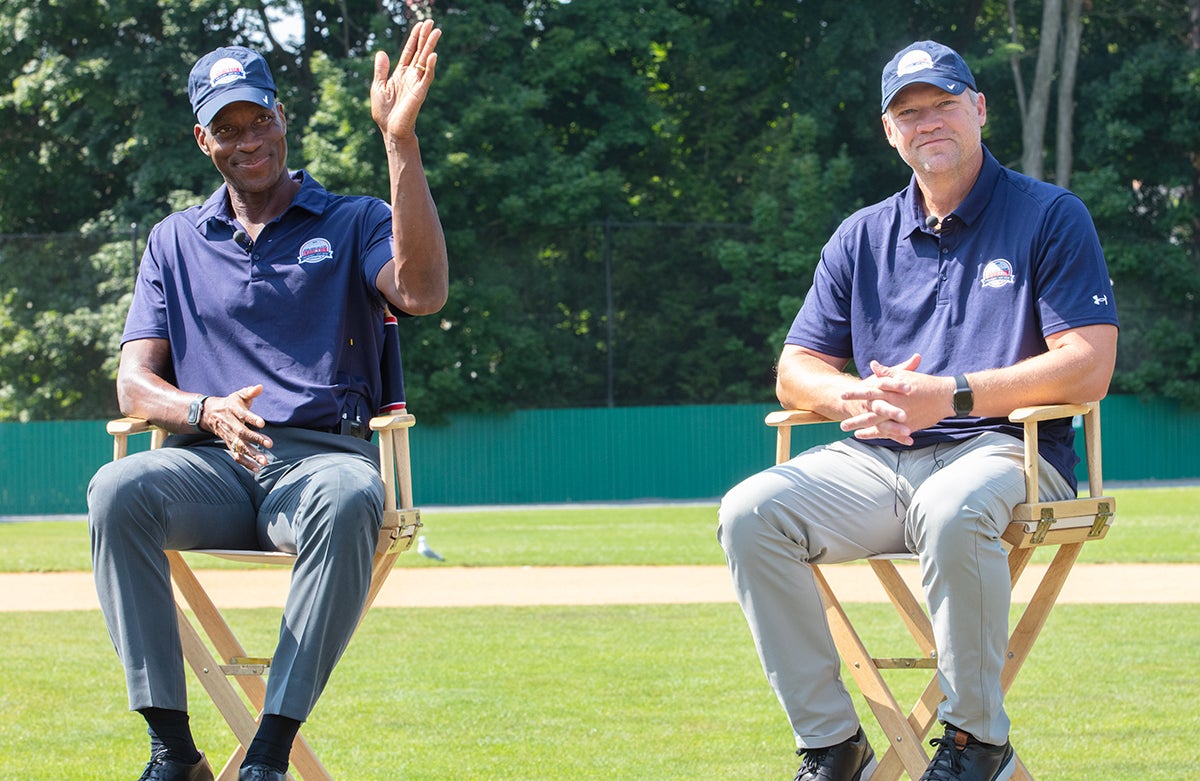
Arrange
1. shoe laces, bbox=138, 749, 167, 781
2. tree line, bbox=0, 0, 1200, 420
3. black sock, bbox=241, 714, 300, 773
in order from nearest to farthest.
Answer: black sock, bbox=241, 714, 300, 773 < shoe laces, bbox=138, 749, 167, 781 < tree line, bbox=0, 0, 1200, 420

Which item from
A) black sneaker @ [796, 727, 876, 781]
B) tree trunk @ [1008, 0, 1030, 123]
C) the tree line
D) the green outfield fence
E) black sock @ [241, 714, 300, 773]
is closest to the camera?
black sock @ [241, 714, 300, 773]

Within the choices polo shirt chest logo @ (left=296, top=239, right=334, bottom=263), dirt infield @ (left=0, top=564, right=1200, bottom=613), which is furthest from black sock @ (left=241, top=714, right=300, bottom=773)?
dirt infield @ (left=0, top=564, right=1200, bottom=613)

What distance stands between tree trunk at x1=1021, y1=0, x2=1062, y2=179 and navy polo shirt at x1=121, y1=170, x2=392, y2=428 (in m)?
24.7

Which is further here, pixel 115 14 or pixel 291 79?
pixel 291 79

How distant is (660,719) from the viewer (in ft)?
16.0

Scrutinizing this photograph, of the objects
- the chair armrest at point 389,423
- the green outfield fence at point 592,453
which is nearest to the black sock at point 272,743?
the chair armrest at point 389,423

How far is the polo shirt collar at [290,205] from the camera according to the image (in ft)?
12.5

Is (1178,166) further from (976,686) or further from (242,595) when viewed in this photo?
(976,686)

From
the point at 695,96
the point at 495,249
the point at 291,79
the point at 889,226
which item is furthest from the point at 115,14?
the point at 889,226

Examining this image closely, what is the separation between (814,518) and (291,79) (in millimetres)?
24036

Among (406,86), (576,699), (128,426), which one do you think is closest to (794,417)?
(406,86)

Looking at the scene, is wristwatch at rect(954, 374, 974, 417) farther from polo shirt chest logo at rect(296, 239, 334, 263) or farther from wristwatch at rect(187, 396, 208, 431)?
wristwatch at rect(187, 396, 208, 431)

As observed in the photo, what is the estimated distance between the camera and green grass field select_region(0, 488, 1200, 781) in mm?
4188

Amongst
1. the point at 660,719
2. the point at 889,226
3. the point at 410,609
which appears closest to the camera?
the point at 889,226
